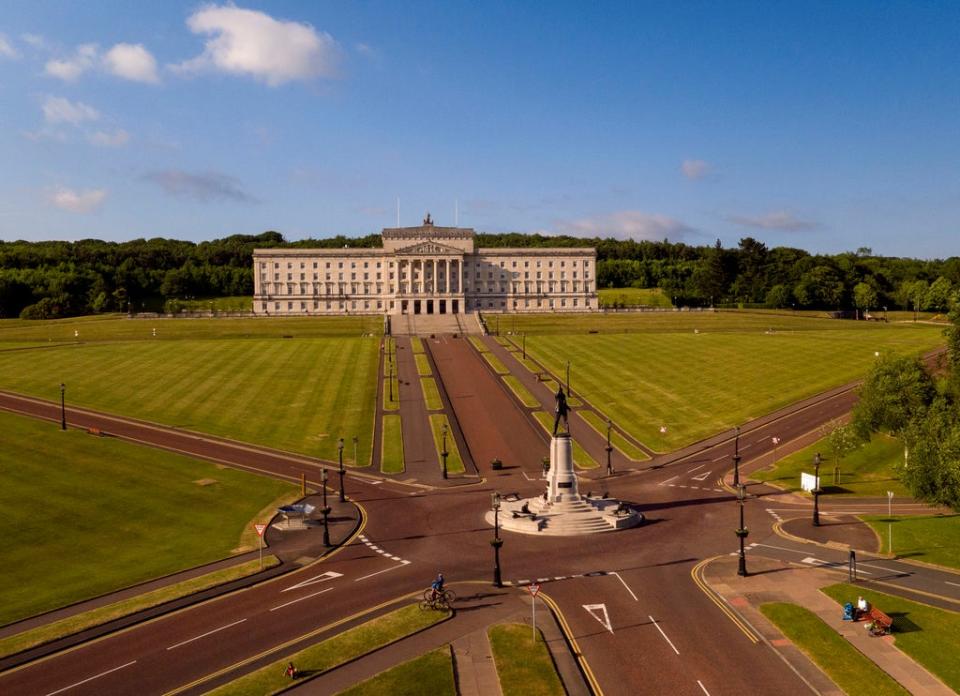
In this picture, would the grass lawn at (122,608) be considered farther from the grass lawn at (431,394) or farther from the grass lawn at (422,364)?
the grass lawn at (422,364)

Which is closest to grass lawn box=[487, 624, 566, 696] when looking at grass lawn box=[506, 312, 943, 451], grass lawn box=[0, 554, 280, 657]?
grass lawn box=[0, 554, 280, 657]

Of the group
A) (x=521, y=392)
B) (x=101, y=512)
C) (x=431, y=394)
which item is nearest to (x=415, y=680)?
(x=101, y=512)

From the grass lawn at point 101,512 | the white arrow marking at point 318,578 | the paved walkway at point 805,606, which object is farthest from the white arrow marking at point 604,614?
the grass lawn at point 101,512

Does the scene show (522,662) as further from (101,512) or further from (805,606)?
(101,512)

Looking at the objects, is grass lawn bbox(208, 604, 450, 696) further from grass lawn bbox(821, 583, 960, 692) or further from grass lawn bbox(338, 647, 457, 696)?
grass lawn bbox(821, 583, 960, 692)

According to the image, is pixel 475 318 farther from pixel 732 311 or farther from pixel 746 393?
pixel 746 393

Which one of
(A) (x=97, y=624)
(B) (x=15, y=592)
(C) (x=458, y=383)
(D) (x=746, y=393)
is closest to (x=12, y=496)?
(B) (x=15, y=592)

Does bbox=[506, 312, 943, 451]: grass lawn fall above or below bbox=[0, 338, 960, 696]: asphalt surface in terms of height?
above
